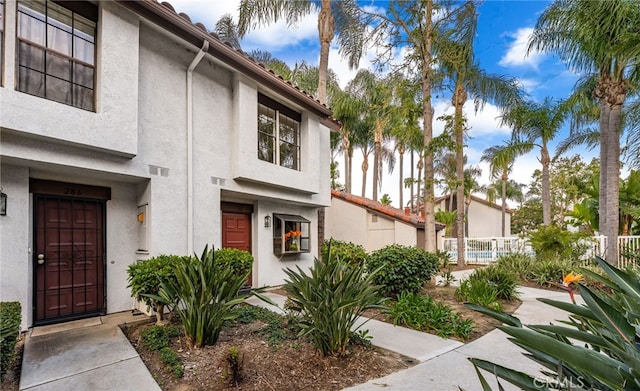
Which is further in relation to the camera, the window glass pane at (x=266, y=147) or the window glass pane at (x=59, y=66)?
the window glass pane at (x=266, y=147)

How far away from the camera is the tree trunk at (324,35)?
12.0 m

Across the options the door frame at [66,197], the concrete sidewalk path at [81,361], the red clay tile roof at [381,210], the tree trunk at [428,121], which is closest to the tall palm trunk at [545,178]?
the red clay tile roof at [381,210]

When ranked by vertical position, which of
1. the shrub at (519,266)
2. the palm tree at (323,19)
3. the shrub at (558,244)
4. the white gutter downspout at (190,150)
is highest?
the palm tree at (323,19)

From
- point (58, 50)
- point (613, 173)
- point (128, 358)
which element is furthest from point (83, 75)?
point (613, 173)

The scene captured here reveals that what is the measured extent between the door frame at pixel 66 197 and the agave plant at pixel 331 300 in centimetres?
453

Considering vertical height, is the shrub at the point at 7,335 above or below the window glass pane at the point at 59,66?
below

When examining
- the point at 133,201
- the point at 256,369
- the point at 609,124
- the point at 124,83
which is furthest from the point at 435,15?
the point at 256,369

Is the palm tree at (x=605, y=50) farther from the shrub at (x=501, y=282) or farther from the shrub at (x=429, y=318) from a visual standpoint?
the shrub at (x=429, y=318)

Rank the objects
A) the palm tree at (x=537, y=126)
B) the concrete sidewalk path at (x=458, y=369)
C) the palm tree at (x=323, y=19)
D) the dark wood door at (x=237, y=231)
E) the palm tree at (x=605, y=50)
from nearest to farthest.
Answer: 1. the concrete sidewalk path at (x=458, y=369)
2. the palm tree at (x=605, y=50)
3. the dark wood door at (x=237, y=231)
4. the palm tree at (x=323, y=19)
5. the palm tree at (x=537, y=126)

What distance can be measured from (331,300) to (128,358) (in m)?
2.87

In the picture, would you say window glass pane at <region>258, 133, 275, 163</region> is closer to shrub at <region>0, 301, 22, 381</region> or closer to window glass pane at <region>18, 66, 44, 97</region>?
window glass pane at <region>18, 66, 44, 97</region>

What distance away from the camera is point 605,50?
8992 mm

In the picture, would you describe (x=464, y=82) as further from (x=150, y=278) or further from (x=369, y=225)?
(x=150, y=278)

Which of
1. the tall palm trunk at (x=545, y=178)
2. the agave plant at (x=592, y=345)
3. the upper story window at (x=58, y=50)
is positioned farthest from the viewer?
the tall palm trunk at (x=545, y=178)
